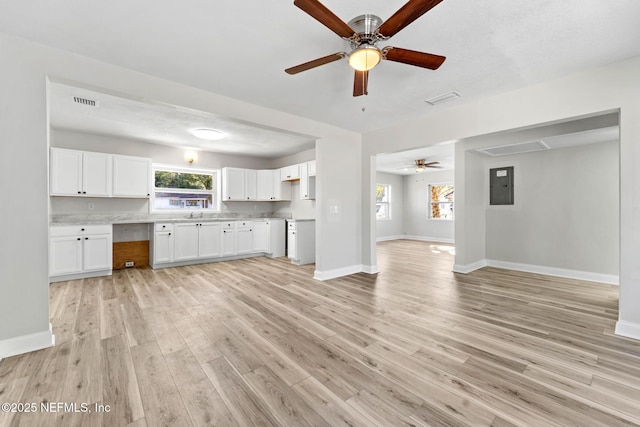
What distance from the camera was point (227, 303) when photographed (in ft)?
11.2

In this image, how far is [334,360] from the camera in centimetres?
210

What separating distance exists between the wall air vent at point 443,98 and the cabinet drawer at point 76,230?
5617mm

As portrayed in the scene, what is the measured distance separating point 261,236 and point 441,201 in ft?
22.1

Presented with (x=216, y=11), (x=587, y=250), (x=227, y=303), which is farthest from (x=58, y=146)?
(x=587, y=250)

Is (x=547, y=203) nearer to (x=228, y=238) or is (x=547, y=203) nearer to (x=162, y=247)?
(x=228, y=238)

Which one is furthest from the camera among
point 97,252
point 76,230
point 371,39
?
point 97,252

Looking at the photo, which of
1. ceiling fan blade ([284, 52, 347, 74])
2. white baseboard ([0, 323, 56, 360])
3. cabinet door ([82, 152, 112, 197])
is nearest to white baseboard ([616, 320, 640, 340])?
ceiling fan blade ([284, 52, 347, 74])

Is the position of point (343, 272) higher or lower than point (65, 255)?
lower

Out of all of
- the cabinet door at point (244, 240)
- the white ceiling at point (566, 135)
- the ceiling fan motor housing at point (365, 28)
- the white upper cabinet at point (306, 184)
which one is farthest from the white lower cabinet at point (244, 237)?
the ceiling fan motor housing at point (365, 28)

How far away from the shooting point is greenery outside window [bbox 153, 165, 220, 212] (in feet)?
20.0

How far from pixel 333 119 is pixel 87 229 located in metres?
4.55

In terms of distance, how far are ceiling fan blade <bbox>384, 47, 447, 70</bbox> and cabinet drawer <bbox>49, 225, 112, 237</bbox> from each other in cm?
528

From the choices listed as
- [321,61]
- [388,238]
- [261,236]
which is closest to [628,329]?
[321,61]

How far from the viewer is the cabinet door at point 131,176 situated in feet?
16.9
